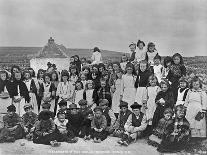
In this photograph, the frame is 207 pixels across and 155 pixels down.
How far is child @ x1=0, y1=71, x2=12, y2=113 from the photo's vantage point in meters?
5.93

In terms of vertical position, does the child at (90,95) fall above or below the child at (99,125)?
above

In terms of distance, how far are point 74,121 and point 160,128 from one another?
4.61ft

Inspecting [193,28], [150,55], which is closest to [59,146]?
[150,55]

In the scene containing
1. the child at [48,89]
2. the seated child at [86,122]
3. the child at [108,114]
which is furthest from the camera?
the child at [48,89]

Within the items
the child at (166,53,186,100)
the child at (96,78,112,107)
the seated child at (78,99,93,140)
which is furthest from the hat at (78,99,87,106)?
the child at (166,53,186,100)

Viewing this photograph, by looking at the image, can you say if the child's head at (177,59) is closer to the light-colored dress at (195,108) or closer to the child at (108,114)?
the light-colored dress at (195,108)

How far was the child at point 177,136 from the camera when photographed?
4.97m

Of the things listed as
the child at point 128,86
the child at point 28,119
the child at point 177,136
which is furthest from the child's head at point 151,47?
the child at point 28,119

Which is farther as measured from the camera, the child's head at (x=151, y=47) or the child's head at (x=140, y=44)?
the child's head at (x=140, y=44)

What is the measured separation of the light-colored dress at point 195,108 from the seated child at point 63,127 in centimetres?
186

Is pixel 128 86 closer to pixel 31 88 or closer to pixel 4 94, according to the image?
pixel 31 88

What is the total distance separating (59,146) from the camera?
5.23 meters

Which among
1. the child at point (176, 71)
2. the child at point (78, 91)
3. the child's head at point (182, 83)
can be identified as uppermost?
the child at point (176, 71)

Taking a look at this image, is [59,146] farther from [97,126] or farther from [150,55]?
[150,55]
